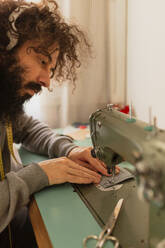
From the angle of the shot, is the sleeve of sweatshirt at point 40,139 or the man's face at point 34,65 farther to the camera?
the sleeve of sweatshirt at point 40,139

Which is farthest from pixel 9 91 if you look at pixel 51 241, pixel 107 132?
pixel 51 241

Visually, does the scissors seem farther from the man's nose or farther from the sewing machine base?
the man's nose

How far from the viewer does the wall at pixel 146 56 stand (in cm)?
169

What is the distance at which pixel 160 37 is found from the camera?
167 cm

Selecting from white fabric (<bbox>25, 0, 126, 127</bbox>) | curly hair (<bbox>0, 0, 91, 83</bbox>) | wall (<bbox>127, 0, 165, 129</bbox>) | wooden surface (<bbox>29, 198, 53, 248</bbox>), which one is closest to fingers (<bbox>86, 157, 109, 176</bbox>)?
wooden surface (<bbox>29, 198, 53, 248</bbox>)

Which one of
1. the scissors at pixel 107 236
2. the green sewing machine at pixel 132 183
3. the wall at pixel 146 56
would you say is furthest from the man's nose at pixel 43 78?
the wall at pixel 146 56

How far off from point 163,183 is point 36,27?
74 cm

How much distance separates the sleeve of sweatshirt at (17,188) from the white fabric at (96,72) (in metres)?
1.07

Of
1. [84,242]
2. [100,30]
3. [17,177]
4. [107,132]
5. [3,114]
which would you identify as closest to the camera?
[84,242]

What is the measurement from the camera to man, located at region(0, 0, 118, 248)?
3.06 feet

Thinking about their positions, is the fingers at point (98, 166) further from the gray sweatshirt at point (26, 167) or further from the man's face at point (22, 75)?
the man's face at point (22, 75)

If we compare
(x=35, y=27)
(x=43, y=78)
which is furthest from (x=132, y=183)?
(x=35, y=27)

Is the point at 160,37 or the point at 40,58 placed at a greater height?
the point at 160,37

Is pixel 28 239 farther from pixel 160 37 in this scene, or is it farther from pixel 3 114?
pixel 160 37
